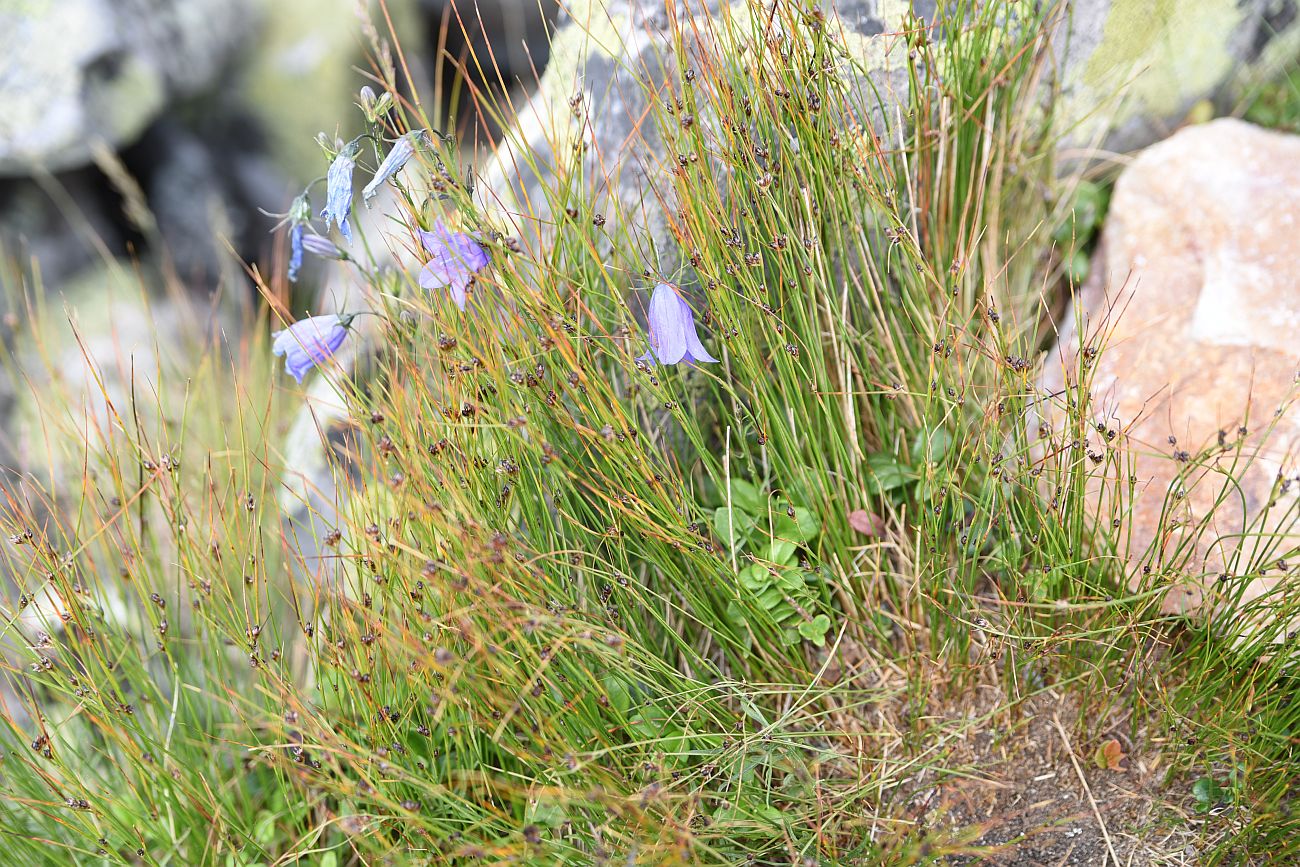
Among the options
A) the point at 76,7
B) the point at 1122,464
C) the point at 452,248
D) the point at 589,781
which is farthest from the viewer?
the point at 76,7

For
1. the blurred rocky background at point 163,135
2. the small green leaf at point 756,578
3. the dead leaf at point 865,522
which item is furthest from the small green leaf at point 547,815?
the blurred rocky background at point 163,135

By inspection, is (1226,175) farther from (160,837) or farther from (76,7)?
(76,7)

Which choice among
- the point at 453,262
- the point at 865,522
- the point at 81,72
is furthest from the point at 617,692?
the point at 81,72

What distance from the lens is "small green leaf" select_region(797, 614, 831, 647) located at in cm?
174

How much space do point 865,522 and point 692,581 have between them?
1.19ft

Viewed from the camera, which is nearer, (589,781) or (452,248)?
(589,781)

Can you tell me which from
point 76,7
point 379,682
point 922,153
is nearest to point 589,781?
point 379,682

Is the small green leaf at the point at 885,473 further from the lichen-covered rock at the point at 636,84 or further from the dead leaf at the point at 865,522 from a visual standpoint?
the lichen-covered rock at the point at 636,84

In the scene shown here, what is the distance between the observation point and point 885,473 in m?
1.92

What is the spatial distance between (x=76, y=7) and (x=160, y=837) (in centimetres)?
306

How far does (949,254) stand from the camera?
6.99 ft

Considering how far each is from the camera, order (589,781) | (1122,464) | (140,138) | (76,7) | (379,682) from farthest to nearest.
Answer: (140,138) → (76,7) → (1122,464) → (379,682) → (589,781)

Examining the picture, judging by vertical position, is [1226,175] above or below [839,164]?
below

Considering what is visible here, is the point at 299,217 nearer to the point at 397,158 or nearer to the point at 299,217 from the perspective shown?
the point at 299,217
